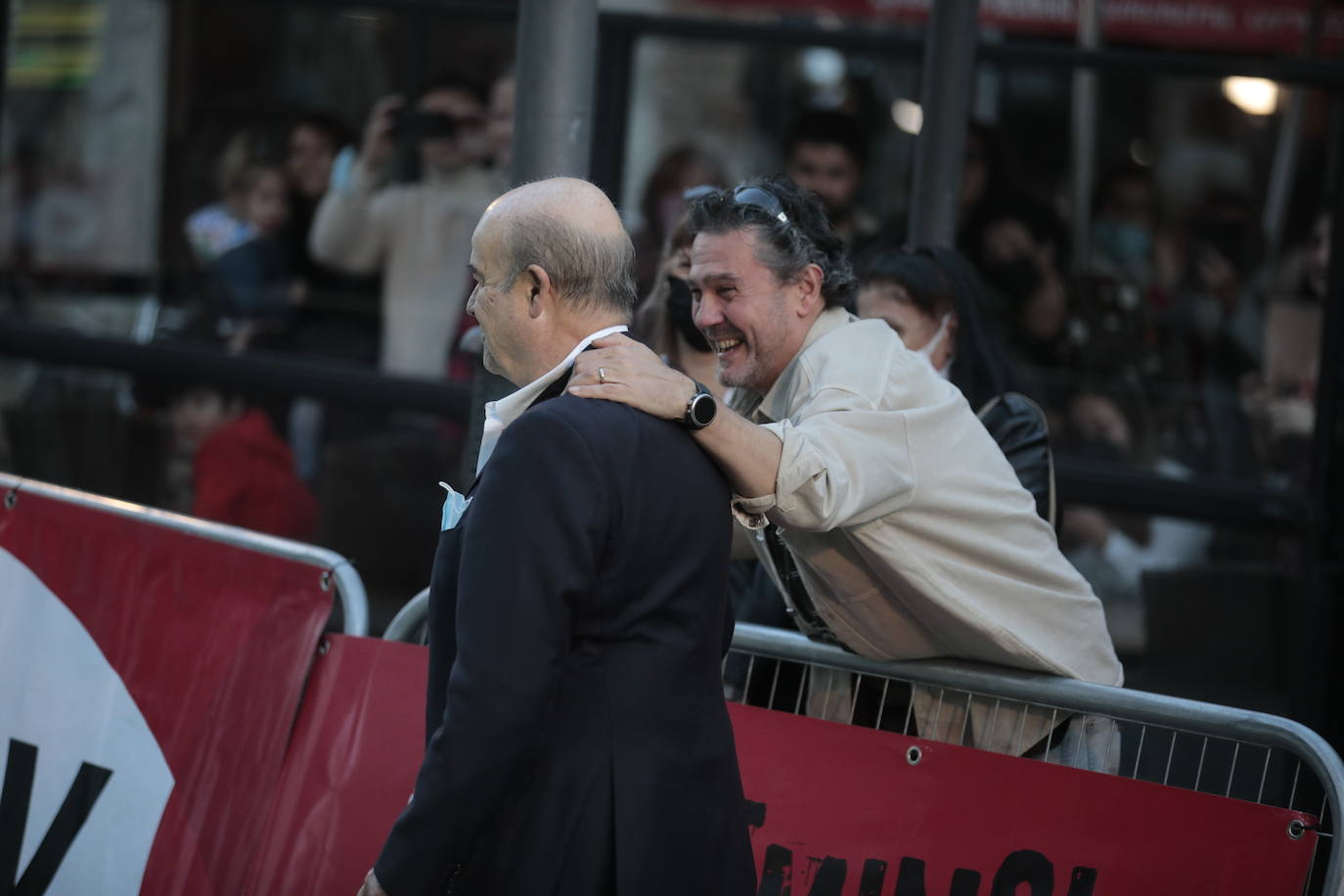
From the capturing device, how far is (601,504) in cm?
232

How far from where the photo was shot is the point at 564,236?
8.00 ft

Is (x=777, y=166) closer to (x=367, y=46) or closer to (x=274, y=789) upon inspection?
(x=367, y=46)

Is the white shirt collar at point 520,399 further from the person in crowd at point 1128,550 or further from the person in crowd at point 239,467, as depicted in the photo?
the person in crowd at point 239,467

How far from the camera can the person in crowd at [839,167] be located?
6762 mm

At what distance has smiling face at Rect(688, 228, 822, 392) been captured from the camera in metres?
3.18

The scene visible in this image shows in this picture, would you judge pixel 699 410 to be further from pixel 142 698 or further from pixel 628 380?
pixel 142 698

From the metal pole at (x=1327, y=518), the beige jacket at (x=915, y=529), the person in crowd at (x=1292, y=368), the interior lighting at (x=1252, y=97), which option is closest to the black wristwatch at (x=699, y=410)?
the beige jacket at (x=915, y=529)

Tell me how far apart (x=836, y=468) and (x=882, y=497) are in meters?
0.18

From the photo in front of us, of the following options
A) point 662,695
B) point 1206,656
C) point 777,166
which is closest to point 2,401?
point 777,166

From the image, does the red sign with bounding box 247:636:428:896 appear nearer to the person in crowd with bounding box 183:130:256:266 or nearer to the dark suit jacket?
the dark suit jacket

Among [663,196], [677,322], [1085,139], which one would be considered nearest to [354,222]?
[663,196]

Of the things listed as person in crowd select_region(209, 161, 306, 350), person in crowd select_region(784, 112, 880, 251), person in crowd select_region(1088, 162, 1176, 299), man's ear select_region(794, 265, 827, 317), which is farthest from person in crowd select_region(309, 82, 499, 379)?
man's ear select_region(794, 265, 827, 317)

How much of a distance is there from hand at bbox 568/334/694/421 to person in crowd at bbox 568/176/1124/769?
367mm

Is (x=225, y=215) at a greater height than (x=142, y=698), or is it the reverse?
(x=225, y=215)
